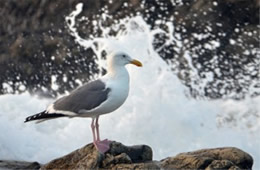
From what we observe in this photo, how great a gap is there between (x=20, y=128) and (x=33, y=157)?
140 centimetres

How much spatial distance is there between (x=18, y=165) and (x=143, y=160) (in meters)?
3.08

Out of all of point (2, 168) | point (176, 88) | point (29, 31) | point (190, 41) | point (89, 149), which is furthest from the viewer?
Result: point (29, 31)

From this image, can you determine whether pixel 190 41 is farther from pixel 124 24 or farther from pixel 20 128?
pixel 20 128

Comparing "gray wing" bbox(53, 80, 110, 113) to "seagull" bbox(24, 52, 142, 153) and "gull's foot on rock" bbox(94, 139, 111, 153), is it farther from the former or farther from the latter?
"gull's foot on rock" bbox(94, 139, 111, 153)

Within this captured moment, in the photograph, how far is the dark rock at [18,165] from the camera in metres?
10.8

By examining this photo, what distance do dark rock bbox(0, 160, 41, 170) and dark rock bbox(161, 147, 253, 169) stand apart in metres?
3.02

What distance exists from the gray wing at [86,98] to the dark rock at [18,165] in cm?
228

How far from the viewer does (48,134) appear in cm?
1324

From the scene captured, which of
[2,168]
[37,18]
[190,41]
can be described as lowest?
[2,168]

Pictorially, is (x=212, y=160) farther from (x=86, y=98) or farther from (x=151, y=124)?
(x=151, y=124)

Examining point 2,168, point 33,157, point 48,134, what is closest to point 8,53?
point 48,134

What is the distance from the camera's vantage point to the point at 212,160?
8047 mm

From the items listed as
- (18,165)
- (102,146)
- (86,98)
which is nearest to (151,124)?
(18,165)

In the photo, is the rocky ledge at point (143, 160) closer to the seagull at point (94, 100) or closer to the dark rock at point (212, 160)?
the dark rock at point (212, 160)
